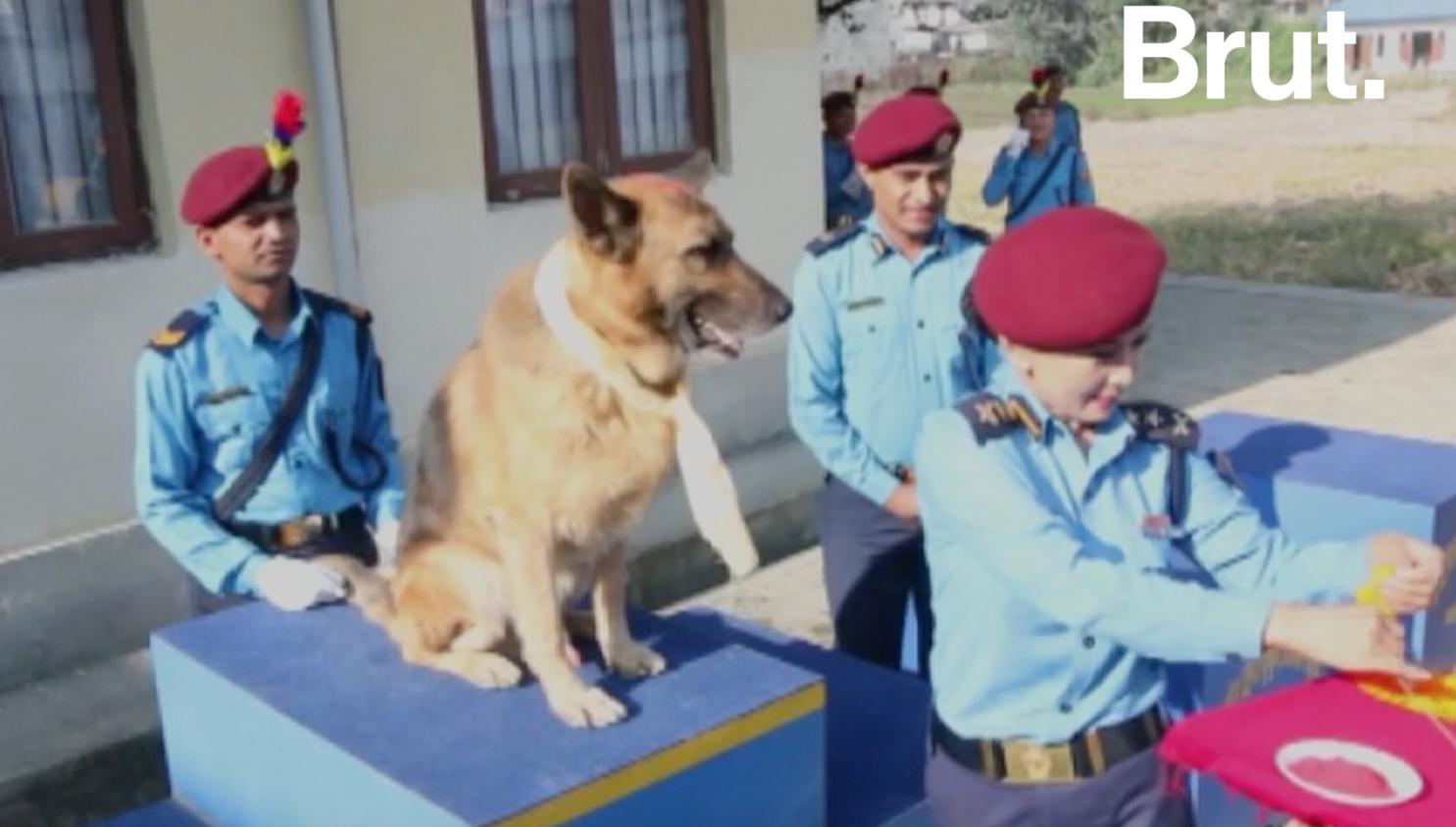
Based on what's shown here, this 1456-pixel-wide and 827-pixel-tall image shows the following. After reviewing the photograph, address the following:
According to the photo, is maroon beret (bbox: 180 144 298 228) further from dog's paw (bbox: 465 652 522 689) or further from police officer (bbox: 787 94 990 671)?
police officer (bbox: 787 94 990 671)

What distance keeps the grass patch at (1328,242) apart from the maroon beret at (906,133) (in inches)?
416

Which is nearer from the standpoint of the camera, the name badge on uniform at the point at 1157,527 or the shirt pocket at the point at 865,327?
the name badge on uniform at the point at 1157,527

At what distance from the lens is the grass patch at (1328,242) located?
527 inches

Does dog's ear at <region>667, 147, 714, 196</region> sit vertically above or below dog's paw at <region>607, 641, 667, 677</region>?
above

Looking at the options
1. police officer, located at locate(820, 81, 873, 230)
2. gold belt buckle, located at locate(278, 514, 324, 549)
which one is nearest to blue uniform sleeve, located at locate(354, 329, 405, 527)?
gold belt buckle, located at locate(278, 514, 324, 549)

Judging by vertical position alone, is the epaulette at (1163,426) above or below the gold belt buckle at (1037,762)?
above

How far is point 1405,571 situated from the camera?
6.53 ft

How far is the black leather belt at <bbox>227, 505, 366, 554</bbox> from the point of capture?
3170 millimetres

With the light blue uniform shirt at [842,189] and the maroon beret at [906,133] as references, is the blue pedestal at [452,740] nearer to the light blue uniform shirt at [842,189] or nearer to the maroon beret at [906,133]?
the maroon beret at [906,133]

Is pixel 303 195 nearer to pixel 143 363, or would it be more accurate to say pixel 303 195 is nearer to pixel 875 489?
pixel 143 363

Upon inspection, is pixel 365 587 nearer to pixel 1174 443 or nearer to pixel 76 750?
pixel 1174 443

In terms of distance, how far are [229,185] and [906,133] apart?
4.78 ft

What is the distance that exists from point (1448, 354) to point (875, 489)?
7.88 m

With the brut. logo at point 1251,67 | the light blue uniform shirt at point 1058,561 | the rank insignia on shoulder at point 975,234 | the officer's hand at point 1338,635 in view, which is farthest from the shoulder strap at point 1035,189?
the brut. logo at point 1251,67
